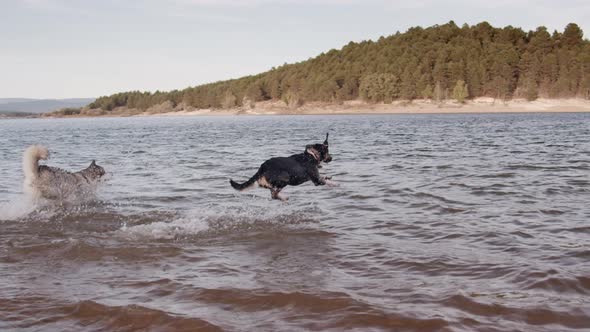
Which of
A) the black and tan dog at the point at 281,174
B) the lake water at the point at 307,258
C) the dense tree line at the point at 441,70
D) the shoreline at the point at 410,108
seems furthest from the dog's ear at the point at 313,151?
the dense tree line at the point at 441,70

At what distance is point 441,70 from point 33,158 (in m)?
110

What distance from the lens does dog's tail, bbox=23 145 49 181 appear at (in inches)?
342

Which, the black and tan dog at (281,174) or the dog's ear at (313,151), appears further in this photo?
the dog's ear at (313,151)

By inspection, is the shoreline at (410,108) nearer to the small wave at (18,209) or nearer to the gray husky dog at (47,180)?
the gray husky dog at (47,180)

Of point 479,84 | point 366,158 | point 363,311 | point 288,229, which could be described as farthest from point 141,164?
point 479,84

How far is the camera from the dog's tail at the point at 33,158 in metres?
8.68

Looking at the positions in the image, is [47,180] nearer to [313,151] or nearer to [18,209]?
[18,209]

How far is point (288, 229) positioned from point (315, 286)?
8.75 feet

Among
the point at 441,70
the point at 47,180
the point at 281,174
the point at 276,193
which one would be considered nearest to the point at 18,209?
the point at 47,180

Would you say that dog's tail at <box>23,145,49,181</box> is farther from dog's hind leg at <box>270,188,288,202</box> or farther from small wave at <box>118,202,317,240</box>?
dog's hind leg at <box>270,188,288,202</box>

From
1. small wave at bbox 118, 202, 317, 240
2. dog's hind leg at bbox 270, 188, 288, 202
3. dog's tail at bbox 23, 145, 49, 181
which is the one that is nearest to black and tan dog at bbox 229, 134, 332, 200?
dog's hind leg at bbox 270, 188, 288, 202

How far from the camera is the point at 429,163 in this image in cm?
1639

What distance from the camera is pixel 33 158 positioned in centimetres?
883

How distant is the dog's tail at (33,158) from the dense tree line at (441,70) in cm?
10053
